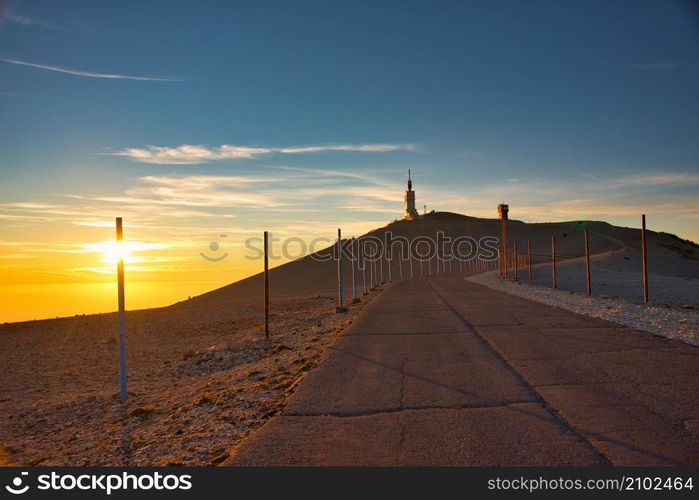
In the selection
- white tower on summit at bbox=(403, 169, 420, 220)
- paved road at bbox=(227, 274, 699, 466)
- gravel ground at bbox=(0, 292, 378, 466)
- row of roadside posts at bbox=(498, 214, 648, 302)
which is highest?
white tower on summit at bbox=(403, 169, 420, 220)

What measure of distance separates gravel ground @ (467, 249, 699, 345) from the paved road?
7.04 ft

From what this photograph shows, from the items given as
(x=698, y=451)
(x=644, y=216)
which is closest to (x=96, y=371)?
(x=698, y=451)

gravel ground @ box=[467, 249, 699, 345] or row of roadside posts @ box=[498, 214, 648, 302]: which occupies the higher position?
row of roadside posts @ box=[498, 214, 648, 302]

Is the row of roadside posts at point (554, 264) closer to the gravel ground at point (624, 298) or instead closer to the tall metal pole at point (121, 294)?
the gravel ground at point (624, 298)

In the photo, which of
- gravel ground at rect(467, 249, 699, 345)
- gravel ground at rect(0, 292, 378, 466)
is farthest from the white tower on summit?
gravel ground at rect(0, 292, 378, 466)

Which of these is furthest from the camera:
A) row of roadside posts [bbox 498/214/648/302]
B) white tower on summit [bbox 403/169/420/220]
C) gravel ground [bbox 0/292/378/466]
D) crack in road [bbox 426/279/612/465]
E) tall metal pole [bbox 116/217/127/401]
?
white tower on summit [bbox 403/169/420/220]

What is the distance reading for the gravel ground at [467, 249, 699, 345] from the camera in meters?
13.6

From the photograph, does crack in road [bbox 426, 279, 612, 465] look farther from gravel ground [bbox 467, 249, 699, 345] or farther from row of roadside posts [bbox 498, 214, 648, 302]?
row of roadside posts [bbox 498, 214, 648, 302]

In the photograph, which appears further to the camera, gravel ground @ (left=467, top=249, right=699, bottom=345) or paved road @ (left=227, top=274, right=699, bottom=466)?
gravel ground @ (left=467, top=249, right=699, bottom=345)

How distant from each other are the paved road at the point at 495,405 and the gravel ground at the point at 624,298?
84.5 inches

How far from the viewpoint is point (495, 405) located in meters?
6.55

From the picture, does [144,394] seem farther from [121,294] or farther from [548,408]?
[548,408]

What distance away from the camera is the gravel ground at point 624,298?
13.6m

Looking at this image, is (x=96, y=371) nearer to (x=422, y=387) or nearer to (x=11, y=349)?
(x=11, y=349)
